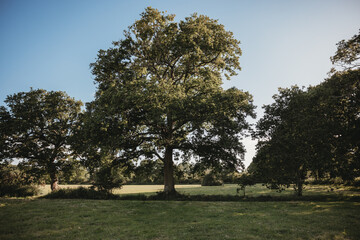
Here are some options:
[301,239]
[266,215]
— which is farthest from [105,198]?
[301,239]

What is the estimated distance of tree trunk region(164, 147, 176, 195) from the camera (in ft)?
72.3

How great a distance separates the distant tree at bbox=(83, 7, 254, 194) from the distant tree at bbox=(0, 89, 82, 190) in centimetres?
1436

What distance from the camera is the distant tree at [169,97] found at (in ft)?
58.9

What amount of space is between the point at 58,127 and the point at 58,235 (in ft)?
88.3

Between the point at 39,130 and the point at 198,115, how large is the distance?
91.9 feet

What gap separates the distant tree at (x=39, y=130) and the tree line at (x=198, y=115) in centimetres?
216

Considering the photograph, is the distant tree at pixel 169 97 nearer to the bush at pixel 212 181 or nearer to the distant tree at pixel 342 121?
the distant tree at pixel 342 121

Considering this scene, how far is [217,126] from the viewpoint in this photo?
19.7m

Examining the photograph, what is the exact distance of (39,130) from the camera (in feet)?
101

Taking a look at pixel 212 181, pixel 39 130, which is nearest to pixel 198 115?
pixel 39 130

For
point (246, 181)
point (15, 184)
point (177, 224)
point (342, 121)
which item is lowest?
point (15, 184)

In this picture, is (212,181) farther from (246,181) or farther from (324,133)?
(324,133)

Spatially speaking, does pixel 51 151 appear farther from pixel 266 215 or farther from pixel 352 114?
pixel 352 114

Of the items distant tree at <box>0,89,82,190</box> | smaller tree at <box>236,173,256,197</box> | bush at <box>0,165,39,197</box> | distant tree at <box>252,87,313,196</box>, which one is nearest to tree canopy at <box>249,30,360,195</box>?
distant tree at <box>252,87,313,196</box>
